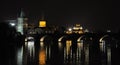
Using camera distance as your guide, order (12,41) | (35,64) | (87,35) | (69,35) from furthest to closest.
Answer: (69,35)
(87,35)
(12,41)
(35,64)

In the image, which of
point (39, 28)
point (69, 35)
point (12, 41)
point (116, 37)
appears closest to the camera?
point (12, 41)

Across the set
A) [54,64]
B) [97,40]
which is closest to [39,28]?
[97,40]

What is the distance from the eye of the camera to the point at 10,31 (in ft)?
253

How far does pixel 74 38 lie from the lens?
105 m

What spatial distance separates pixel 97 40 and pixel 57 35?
9.85 metres

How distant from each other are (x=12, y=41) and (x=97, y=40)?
29518mm

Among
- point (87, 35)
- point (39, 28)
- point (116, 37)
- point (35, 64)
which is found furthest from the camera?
point (39, 28)

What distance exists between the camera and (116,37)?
287 feet

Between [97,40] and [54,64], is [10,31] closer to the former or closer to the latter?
[97,40]

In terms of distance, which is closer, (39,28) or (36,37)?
(36,37)

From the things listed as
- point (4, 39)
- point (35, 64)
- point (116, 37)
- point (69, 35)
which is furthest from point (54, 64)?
point (69, 35)

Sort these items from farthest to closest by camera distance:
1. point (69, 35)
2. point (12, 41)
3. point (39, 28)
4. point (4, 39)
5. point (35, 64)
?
point (39, 28), point (69, 35), point (12, 41), point (4, 39), point (35, 64)

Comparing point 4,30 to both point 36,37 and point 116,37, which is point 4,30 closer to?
point 116,37

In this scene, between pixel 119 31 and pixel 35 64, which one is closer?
pixel 35 64
